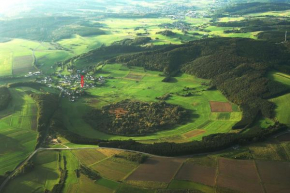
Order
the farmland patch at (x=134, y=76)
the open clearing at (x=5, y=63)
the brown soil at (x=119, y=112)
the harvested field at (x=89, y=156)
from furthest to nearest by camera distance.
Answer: the open clearing at (x=5, y=63)
the farmland patch at (x=134, y=76)
the brown soil at (x=119, y=112)
the harvested field at (x=89, y=156)

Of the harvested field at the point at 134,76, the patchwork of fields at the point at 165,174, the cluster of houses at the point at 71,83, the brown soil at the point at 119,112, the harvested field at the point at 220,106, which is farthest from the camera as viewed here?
the harvested field at the point at 134,76

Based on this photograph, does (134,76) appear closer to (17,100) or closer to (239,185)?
(17,100)

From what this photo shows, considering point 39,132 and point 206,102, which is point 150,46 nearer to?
point 206,102

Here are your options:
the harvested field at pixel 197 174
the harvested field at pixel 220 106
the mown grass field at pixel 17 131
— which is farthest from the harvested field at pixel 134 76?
the harvested field at pixel 197 174

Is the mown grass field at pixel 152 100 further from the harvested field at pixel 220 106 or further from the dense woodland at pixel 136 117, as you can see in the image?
the dense woodland at pixel 136 117

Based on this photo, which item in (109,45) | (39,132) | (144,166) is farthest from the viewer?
(109,45)

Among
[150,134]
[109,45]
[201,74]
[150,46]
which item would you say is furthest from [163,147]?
[109,45]

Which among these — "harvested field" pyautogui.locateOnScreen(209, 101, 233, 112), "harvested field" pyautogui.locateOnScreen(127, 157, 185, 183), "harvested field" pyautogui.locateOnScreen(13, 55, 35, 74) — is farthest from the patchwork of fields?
"harvested field" pyautogui.locateOnScreen(13, 55, 35, 74)
